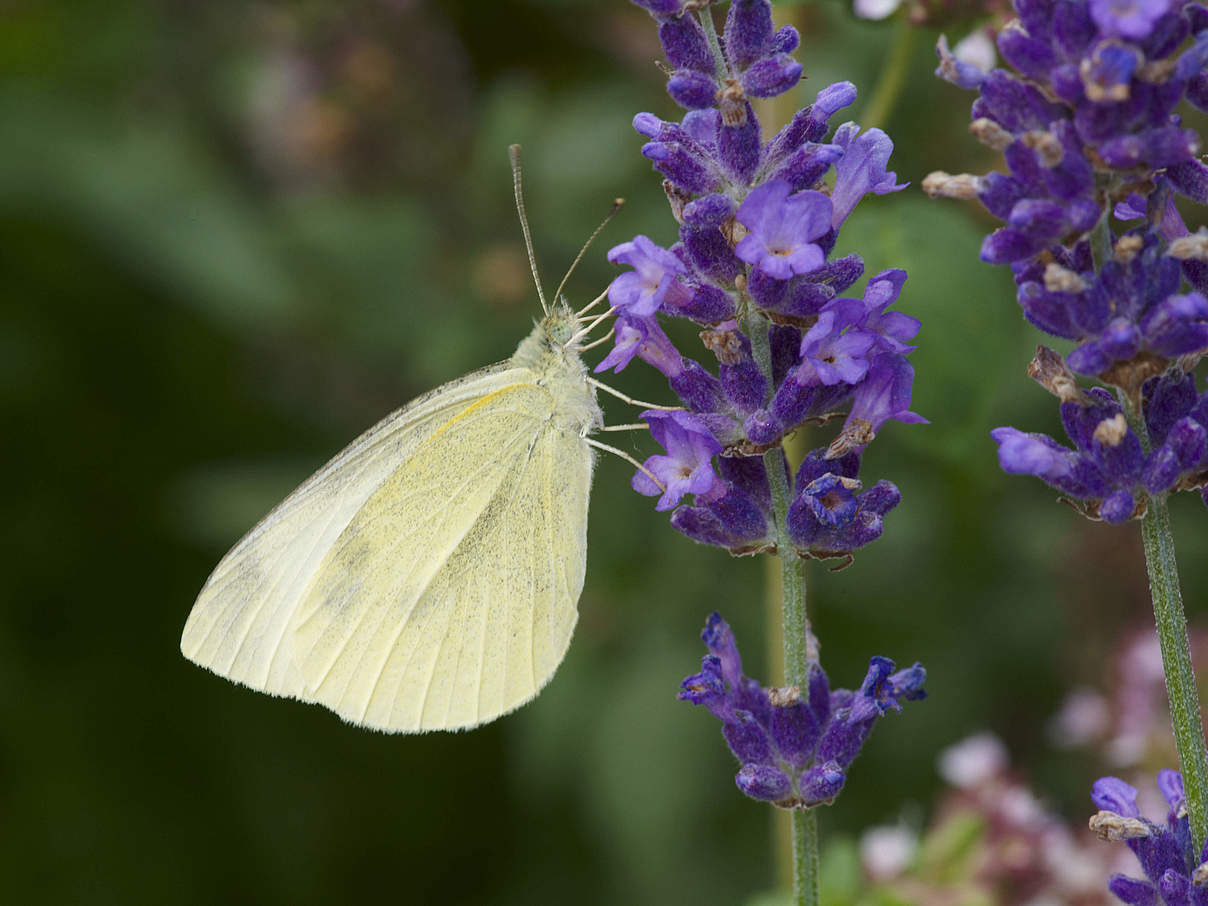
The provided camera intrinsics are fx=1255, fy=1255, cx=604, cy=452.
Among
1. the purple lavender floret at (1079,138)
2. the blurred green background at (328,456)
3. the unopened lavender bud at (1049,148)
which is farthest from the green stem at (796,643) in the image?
the blurred green background at (328,456)

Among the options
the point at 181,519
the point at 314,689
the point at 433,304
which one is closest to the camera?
the point at 314,689

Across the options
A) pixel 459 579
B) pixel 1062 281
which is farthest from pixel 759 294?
pixel 459 579

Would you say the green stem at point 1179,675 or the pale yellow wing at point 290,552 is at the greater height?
the pale yellow wing at point 290,552

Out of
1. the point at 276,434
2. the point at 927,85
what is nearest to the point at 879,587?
the point at 927,85

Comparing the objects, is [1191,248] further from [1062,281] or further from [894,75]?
[894,75]

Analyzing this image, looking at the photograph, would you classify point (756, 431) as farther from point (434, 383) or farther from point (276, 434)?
point (276, 434)

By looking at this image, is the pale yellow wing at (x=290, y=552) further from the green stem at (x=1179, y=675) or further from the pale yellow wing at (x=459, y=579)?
the green stem at (x=1179, y=675)
